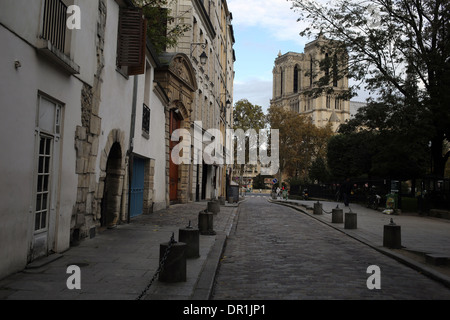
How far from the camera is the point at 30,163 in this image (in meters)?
5.89

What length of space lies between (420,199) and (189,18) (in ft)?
47.7

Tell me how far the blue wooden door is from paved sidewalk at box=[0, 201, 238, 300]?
3859 millimetres

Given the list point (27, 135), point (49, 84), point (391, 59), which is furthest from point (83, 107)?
point (391, 59)

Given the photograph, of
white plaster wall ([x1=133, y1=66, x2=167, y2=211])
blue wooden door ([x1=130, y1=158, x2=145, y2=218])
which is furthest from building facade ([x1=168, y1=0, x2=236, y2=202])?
blue wooden door ([x1=130, y1=158, x2=145, y2=218])

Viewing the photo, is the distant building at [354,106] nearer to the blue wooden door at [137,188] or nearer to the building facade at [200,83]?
the building facade at [200,83]

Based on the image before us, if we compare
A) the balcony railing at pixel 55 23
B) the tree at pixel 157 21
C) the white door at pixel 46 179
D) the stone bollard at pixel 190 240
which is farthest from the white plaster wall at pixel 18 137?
the tree at pixel 157 21

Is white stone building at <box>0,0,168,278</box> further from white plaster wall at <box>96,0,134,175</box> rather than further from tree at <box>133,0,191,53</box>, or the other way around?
tree at <box>133,0,191,53</box>

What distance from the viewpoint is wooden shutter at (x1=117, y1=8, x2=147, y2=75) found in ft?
34.4

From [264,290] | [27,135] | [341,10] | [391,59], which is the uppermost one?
[341,10]

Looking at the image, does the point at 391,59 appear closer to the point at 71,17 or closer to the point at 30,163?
the point at 71,17

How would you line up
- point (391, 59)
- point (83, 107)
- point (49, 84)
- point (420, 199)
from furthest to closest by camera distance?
point (391, 59) → point (420, 199) → point (83, 107) → point (49, 84)

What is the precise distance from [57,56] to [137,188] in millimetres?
7701

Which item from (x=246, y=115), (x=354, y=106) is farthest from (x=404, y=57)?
(x=354, y=106)

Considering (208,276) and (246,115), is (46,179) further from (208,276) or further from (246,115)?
(246,115)
